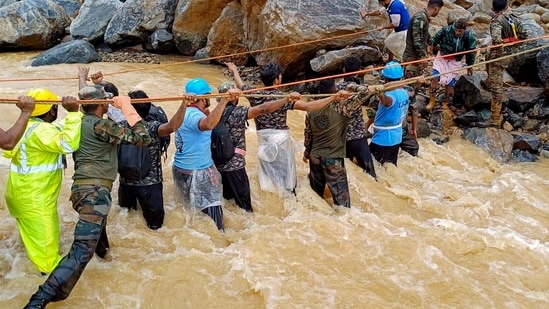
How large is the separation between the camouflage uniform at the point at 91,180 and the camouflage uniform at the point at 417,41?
5.06 m

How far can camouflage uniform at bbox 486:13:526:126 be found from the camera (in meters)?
7.03

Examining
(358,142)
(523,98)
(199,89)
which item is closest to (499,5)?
(523,98)

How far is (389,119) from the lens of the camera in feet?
18.0

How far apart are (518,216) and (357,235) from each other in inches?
77.4

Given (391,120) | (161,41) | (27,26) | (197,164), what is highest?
(391,120)

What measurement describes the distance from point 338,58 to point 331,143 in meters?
5.06

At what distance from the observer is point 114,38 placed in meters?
14.3

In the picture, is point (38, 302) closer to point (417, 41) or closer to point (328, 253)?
point (328, 253)

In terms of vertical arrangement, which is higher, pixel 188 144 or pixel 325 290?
pixel 188 144

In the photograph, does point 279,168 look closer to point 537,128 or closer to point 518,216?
point 518,216

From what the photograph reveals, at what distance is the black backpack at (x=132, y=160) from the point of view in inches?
150

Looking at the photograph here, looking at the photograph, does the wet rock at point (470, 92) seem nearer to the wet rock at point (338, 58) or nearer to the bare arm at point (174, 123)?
the wet rock at point (338, 58)

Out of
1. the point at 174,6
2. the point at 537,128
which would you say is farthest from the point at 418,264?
the point at 174,6

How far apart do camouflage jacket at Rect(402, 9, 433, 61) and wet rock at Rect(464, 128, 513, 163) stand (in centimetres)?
140
